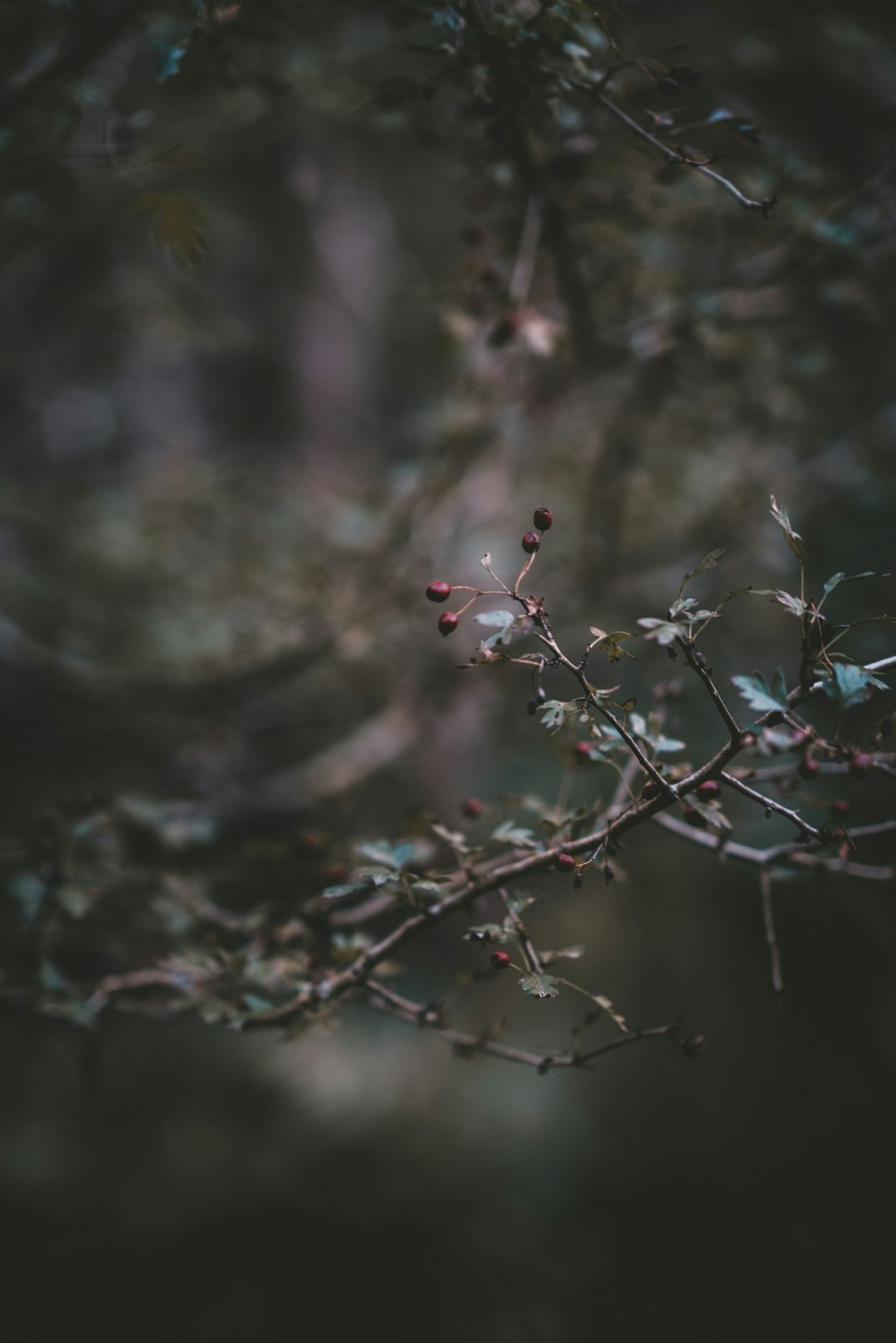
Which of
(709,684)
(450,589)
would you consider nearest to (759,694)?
(709,684)

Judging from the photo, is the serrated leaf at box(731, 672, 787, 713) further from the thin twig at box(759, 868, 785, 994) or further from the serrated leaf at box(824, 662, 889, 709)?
the thin twig at box(759, 868, 785, 994)

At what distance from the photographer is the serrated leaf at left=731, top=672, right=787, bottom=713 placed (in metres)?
0.57

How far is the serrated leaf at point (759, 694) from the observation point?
0.57 m

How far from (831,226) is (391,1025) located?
3.14 m

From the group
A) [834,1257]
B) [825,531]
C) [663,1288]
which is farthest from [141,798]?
→ [663,1288]

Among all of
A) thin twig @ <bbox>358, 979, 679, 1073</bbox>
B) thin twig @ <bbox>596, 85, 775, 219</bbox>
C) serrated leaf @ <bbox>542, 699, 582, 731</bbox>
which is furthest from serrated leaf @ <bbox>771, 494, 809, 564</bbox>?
thin twig @ <bbox>358, 979, 679, 1073</bbox>

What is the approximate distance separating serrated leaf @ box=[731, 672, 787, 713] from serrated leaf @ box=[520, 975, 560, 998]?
0.28 m

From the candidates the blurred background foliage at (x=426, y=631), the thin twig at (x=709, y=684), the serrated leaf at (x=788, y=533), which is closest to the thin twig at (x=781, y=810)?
the thin twig at (x=709, y=684)

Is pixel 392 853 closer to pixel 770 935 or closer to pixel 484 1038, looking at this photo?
pixel 484 1038

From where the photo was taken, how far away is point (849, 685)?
532 millimetres

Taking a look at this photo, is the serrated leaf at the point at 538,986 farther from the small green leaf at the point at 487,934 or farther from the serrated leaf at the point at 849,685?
the serrated leaf at the point at 849,685

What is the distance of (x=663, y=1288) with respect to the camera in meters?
2.78

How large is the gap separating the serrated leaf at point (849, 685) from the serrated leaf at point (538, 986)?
1.03ft

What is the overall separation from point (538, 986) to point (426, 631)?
4.62 feet
